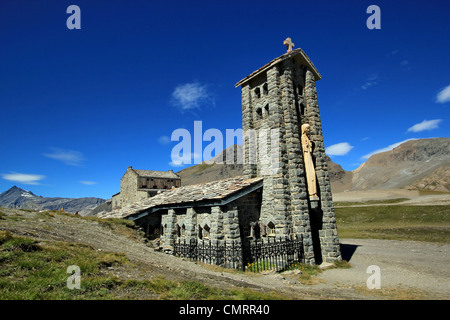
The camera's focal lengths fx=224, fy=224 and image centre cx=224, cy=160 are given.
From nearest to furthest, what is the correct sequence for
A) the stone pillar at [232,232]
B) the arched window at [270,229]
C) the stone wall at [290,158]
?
the stone pillar at [232,232] < the stone wall at [290,158] < the arched window at [270,229]

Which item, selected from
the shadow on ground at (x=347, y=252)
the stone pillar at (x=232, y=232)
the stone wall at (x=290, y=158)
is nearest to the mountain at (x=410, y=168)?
the shadow on ground at (x=347, y=252)

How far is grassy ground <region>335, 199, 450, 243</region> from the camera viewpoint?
76.4ft

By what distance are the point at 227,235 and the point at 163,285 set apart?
6.42 meters

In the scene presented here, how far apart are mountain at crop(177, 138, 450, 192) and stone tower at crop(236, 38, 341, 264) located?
242 ft

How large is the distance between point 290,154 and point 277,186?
218 cm

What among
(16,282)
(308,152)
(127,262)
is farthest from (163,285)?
(308,152)

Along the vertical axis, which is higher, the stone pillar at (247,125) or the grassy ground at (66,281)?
the stone pillar at (247,125)

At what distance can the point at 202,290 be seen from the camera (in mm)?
5594

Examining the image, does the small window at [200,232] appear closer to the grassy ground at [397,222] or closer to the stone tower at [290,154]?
the stone tower at [290,154]

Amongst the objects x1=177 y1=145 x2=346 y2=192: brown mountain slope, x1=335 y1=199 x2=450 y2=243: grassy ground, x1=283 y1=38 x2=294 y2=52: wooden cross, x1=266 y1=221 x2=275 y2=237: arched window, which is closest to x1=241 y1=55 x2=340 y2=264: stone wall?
x1=266 y1=221 x2=275 y2=237: arched window

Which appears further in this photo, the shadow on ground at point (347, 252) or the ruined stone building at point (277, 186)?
the shadow on ground at point (347, 252)

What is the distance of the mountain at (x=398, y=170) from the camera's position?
235ft

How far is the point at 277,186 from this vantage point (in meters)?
13.2
